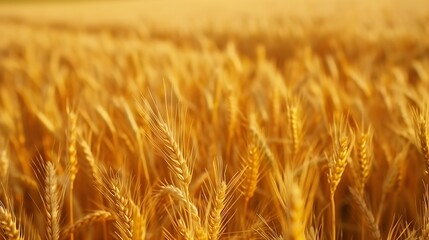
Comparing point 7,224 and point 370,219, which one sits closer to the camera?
point 7,224

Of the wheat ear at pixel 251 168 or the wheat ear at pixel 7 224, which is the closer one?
the wheat ear at pixel 7 224

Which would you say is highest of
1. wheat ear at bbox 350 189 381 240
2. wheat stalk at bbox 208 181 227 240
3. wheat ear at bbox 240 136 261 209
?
wheat ear at bbox 240 136 261 209

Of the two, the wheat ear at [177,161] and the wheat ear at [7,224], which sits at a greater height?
the wheat ear at [177,161]

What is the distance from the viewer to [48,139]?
1.47m

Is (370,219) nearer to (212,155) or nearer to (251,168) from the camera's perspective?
(251,168)

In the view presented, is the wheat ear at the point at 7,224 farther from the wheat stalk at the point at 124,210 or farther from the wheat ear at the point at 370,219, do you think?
the wheat ear at the point at 370,219

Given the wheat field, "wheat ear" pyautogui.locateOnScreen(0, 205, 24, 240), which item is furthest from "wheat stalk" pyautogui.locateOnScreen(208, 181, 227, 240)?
"wheat ear" pyautogui.locateOnScreen(0, 205, 24, 240)

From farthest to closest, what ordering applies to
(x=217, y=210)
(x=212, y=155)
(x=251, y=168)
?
(x=212, y=155), (x=251, y=168), (x=217, y=210)

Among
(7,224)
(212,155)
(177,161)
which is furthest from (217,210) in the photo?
(212,155)

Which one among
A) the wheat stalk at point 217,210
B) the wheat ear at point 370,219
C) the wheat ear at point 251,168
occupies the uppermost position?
the wheat ear at point 251,168

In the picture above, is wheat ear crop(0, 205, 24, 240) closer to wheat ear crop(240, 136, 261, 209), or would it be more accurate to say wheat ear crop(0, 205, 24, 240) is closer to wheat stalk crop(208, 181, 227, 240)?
wheat stalk crop(208, 181, 227, 240)

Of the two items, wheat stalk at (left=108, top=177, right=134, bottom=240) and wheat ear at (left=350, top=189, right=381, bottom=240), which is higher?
wheat stalk at (left=108, top=177, right=134, bottom=240)

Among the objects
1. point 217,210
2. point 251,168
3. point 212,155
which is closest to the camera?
point 217,210

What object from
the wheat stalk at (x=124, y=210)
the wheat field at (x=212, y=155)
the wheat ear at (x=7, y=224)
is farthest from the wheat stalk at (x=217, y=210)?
the wheat ear at (x=7, y=224)
